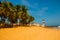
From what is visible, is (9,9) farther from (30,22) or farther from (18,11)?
(30,22)

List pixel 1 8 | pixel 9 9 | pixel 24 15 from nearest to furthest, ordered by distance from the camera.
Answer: pixel 1 8
pixel 9 9
pixel 24 15

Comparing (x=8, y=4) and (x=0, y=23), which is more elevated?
(x=8, y=4)

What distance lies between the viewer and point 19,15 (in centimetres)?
3259

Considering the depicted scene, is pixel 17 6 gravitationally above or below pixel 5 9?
above

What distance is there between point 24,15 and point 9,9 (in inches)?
437

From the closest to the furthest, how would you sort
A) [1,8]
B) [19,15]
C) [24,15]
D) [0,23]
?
[1,8] < [0,23] < [19,15] < [24,15]

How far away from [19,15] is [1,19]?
8260mm

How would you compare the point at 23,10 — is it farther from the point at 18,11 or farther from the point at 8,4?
the point at 8,4

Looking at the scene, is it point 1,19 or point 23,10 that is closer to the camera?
point 1,19

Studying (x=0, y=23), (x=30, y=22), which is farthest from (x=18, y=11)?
(x=30, y=22)

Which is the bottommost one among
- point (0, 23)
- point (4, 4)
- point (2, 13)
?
point (0, 23)

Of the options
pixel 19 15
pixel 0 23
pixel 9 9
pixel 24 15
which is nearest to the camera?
pixel 9 9

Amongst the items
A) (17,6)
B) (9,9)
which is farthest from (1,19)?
(17,6)

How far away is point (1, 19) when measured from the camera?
25.2 meters
